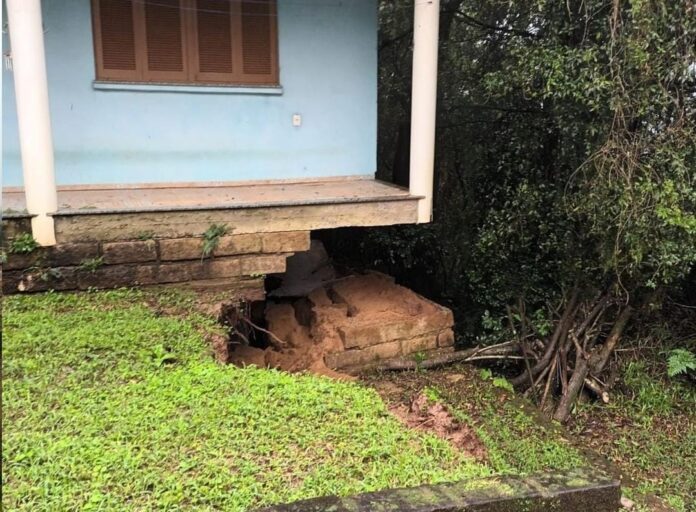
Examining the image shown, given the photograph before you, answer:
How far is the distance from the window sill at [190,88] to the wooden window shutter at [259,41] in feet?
0.38

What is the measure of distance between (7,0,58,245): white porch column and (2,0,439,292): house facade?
1cm

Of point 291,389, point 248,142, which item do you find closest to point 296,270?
point 248,142

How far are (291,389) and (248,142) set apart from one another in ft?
13.4

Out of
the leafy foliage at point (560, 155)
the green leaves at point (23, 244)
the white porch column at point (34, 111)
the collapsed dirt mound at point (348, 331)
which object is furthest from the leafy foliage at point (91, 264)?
the leafy foliage at point (560, 155)

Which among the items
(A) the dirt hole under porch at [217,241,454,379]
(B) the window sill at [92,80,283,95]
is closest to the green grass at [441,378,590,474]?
(A) the dirt hole under porch at [217,241,454,379]

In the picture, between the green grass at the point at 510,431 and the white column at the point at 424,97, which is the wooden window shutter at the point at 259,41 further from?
the green grass at the point at 510,431

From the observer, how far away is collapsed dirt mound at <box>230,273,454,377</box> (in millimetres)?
5895

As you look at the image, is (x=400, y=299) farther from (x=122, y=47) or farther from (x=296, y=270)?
(x=122, y=47)

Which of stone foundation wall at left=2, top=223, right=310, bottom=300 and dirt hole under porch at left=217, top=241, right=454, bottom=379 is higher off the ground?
stone foundation wall at left=2, top=223, right=310, bottom=300

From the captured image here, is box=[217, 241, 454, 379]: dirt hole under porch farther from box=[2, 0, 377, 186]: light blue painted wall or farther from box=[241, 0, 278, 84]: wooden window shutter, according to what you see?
box=[241, 0, 278, 84]: wooden window shutter

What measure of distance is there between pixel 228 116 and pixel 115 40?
4.93ft

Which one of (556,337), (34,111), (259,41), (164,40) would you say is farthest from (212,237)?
(556,337)

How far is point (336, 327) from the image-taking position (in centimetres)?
607

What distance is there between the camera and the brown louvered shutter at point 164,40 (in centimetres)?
687
